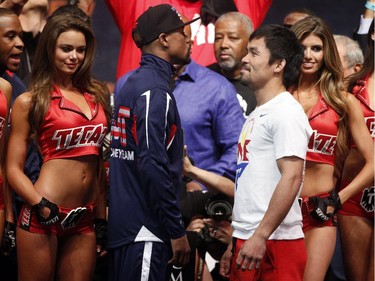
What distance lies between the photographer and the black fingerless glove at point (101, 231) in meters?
4.95

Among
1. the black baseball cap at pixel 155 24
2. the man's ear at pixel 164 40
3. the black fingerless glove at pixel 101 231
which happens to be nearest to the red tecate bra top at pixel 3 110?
the black fingerless glove at pixel 101 231

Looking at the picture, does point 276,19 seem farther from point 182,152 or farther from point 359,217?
point 182,152

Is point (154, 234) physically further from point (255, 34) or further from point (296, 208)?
point (255, 34)

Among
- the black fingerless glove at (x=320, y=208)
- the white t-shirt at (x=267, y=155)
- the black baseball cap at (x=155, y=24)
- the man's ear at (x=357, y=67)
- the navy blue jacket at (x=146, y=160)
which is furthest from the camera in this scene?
the man's ear at (x=357, y=67)

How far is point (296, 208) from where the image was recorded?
4.24 meters

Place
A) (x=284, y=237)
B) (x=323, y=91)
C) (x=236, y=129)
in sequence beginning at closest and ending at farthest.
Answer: (x=284, y=237) → (x=323, y=91) → (x=236, y=129)

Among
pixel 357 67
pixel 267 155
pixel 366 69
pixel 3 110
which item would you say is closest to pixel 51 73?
pixel 3 110

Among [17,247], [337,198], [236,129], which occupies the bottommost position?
[17,247]

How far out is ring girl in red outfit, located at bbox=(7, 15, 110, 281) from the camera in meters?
4.73

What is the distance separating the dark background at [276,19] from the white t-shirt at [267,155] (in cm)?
314

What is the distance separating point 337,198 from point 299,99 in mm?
584

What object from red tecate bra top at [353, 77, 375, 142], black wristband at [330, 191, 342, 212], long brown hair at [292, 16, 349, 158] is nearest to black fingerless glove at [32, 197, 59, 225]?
black wristband at [330, 191, 342, 212]

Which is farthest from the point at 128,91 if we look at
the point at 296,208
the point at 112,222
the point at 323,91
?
the point at 323,91

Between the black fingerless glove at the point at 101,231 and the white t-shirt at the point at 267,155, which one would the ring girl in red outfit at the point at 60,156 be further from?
the white t-shirt at the point at 267,155
